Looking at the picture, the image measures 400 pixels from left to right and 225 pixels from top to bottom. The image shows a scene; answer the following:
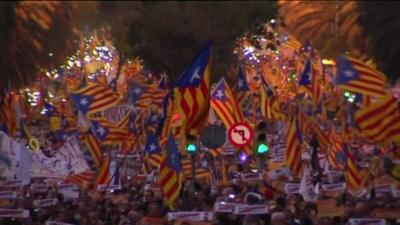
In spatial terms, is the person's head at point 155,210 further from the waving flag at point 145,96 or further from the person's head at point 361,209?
the waving flag at point 145,96

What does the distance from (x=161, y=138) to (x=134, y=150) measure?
12.8ft

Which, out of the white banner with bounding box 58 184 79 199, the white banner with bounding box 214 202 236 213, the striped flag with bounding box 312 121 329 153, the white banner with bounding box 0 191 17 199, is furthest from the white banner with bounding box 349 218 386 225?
the striped flag with bounding box 312 121 329 153

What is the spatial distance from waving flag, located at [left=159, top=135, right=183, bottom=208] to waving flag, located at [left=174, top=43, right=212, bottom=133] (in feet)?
1.43

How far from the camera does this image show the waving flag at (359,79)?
19.1 meters

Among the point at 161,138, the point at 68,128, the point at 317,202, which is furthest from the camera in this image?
the point at 68,128

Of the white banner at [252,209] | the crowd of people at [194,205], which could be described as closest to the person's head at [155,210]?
the crowd of people at [194,205]

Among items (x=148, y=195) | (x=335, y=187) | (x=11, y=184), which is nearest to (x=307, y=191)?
(x=335, y=187)

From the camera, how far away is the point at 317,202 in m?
17.0

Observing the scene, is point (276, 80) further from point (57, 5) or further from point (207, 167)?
point (207, 167)

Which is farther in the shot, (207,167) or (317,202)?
(207,167)

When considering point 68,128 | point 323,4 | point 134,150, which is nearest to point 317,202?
point 134,150

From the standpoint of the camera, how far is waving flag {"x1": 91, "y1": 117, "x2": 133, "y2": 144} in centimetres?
2567

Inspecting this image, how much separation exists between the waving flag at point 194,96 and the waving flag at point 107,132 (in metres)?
7.38

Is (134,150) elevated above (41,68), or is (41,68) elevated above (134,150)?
(41,68)
